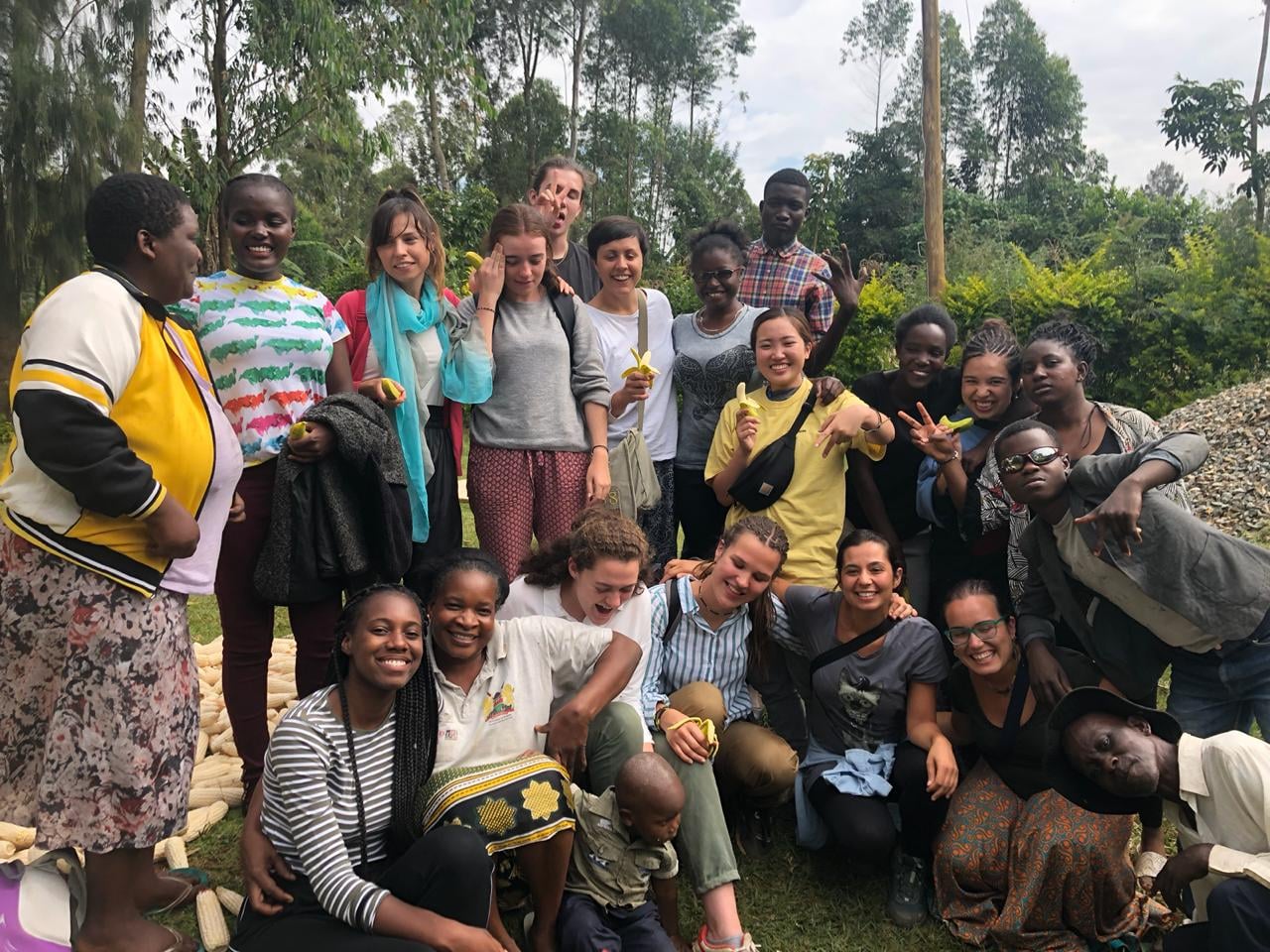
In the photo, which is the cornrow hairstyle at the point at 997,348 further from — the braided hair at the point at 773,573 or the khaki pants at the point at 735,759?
the khaki pants at the point at 735,759

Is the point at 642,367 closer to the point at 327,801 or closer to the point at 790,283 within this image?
the point at 790,283

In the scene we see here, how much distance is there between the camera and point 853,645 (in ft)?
10.4

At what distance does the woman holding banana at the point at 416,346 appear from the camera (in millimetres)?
3285

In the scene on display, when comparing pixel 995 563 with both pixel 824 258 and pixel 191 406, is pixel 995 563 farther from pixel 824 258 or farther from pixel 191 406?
pixel 191 406

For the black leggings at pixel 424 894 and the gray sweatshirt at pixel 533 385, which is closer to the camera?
the black leggings at pixel 424 894

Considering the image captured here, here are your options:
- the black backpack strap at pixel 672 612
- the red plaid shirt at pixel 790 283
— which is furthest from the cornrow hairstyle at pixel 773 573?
the red plaid shirt at pixel 790 283

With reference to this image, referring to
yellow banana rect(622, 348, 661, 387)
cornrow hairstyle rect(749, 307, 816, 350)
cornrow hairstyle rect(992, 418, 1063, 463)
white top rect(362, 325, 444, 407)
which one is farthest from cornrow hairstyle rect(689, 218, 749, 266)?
cornrow hairstyle rect(992, 418, 1063, 463)

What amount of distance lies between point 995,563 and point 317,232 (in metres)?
23.3

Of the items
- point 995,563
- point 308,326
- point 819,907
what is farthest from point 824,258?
point 819,907

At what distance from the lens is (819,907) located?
119 inches

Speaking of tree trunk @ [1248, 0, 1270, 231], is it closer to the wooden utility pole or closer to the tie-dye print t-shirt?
the wooden utility pole

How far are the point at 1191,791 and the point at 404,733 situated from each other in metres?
2.08

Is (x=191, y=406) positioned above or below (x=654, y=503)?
above

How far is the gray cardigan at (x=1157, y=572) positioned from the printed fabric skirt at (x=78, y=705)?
2.65 metres
